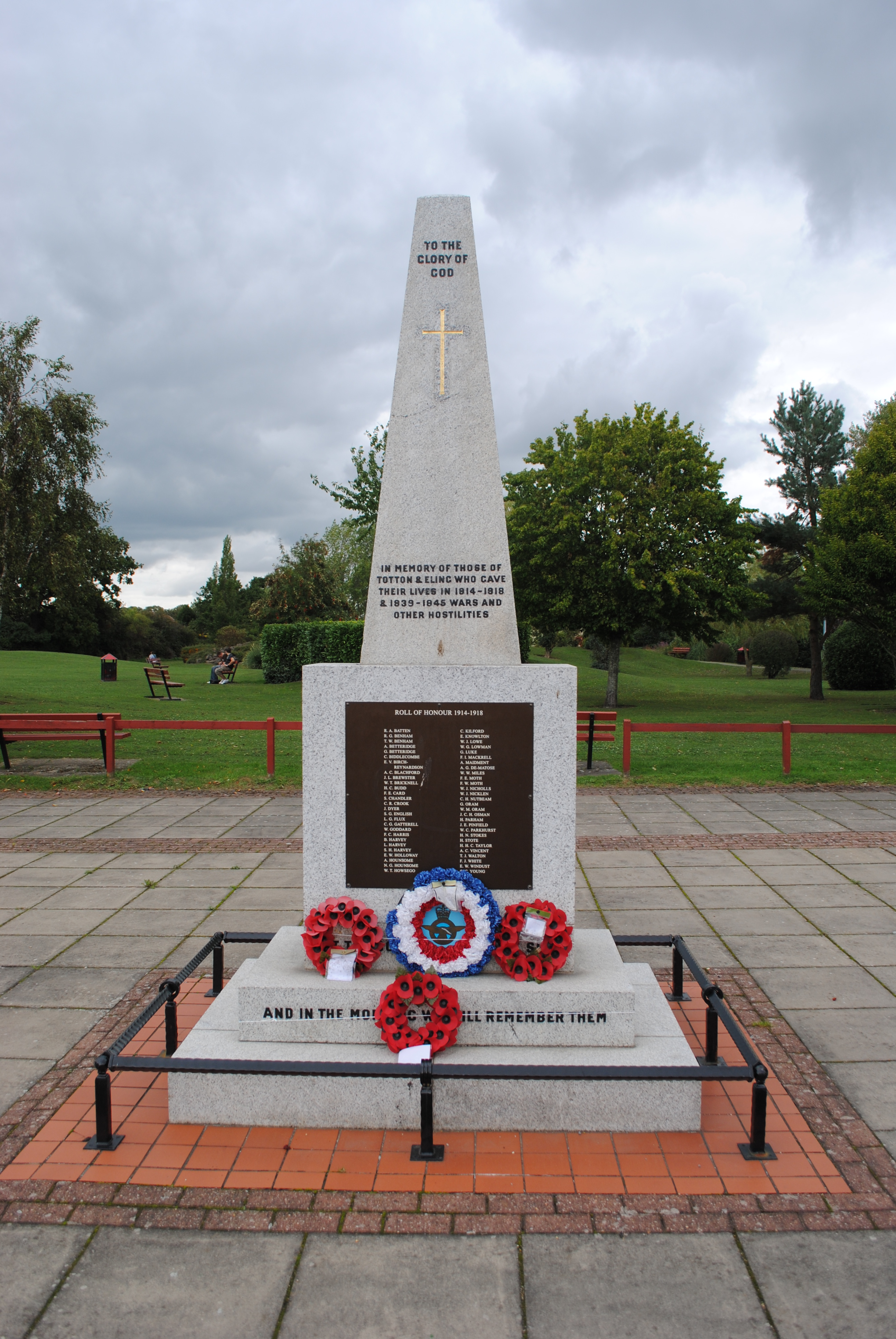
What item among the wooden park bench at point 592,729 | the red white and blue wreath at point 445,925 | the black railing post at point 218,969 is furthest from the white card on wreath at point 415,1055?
the wooden park bench at point 592,729

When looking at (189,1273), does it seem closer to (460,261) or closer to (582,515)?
(460,261)

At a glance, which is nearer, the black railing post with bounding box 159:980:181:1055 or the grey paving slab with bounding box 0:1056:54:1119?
the grey paving slab with bounding box 0:1056:54:1119

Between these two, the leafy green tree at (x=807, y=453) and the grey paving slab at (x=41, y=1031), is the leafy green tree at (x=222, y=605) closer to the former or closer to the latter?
the leafy green tree at (x=807, y=453)

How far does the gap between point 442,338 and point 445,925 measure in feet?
10.4

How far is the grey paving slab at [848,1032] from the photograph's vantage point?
436 centimetres

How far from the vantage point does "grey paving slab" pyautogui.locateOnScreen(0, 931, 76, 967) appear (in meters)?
5.54

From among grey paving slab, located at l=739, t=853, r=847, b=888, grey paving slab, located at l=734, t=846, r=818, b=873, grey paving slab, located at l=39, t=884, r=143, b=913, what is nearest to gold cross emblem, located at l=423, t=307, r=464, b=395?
grey paving slab, located at l=39, t=884, r=143, b=913

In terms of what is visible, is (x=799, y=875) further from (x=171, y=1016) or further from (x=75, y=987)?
(x=75, y=987)

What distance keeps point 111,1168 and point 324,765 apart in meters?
1.99

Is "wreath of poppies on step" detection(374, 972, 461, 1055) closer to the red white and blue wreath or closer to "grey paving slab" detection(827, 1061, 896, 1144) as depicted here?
the red white and blue wreath

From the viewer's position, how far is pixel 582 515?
2395cm

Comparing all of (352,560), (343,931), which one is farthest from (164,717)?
(352,560)

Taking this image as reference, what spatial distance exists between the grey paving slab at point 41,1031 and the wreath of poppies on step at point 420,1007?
1.84 metres

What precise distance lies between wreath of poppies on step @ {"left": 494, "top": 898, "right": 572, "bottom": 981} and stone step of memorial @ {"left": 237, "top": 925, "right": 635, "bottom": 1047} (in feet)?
0.19
